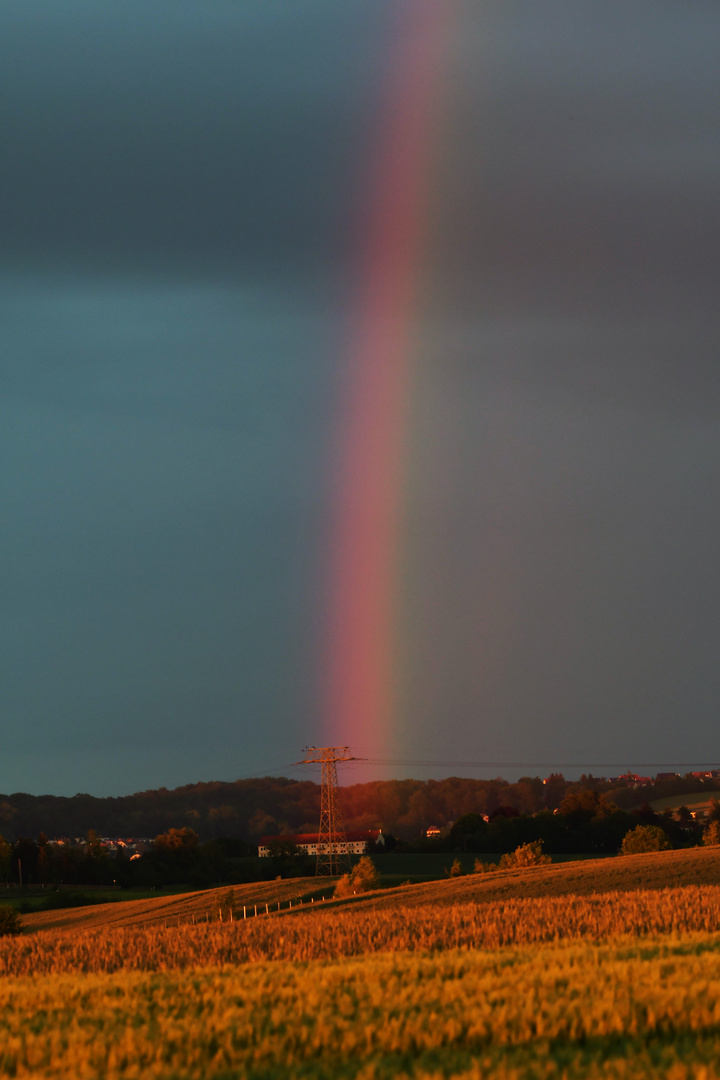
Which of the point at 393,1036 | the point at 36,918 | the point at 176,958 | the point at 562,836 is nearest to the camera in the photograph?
the point at 393,1036

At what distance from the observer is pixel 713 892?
170 ft

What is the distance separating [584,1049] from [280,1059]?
4551mm

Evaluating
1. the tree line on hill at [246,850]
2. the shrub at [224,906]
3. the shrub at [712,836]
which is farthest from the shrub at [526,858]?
the shrub at [224,906]

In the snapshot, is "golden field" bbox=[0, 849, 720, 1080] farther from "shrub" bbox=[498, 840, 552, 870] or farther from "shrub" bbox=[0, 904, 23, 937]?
"shrub" bbox=[498, 840, 552, 870]

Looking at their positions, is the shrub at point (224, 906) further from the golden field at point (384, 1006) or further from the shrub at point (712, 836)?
the shrub at point (712, 836)

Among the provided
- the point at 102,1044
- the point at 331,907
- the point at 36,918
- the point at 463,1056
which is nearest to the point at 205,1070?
the point at 102,1044

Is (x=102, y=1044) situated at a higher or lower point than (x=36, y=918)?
higher

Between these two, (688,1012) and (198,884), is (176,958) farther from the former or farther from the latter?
(198,884)

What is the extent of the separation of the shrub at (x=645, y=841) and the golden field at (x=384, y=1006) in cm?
9544

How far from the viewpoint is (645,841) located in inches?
5037

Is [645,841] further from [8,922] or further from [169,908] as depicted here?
[8,922]

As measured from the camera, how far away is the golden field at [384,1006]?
52.2 ft

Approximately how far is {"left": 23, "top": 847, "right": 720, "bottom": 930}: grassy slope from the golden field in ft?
113

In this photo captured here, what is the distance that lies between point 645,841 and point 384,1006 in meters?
116
